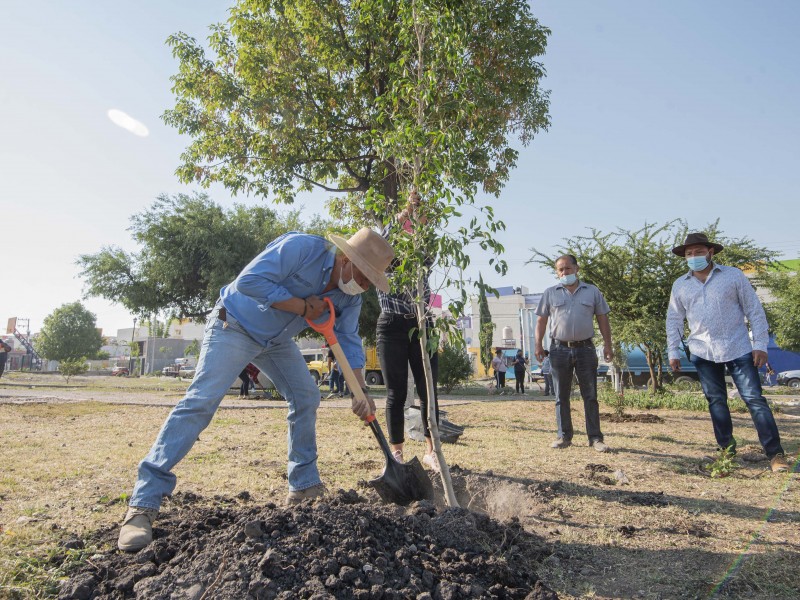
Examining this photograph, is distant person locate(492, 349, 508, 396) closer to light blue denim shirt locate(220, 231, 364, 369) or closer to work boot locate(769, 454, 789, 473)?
work boot locate(769, 454, 789, 473)

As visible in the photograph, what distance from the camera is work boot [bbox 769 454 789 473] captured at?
4.04m

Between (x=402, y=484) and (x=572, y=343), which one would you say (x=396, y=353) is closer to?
(x=402, y=484)

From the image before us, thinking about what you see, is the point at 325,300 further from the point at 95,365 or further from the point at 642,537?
the point at 95,365

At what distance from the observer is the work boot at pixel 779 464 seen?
4.04 meters

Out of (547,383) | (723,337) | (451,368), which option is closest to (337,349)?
(723,337)

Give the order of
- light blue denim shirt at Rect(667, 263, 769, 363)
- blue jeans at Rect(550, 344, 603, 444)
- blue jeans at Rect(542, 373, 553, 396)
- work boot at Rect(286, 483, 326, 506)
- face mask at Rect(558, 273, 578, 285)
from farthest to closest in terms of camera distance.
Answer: blue jeans at Rect(542, 373, 553, 396) < face mask at Rect(558, 273, 578, 285) < blue jeans at Rect(550, 344, 603, 444) < light blue denim shirt at Rect(667, 263, 769, 363) < work boot at Rect(286, 483, 326, 506)

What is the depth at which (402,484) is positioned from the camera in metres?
2.92

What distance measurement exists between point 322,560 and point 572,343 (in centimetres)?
409

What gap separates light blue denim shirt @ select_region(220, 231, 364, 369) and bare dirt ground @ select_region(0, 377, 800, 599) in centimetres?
92

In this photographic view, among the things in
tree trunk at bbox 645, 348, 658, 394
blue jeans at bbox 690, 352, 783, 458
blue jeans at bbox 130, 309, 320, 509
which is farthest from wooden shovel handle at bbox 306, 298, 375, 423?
tree trunk at bbox 645, 348, 658, 394

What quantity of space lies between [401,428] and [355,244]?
1.82 metres

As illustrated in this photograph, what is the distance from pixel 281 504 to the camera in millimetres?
3227

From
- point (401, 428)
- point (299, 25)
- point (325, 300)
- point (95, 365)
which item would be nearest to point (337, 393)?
point (299, 25)

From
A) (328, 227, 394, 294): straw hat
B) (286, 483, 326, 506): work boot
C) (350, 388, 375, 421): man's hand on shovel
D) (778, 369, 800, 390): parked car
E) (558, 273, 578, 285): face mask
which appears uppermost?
(558, 273, 578, 285): face mask
